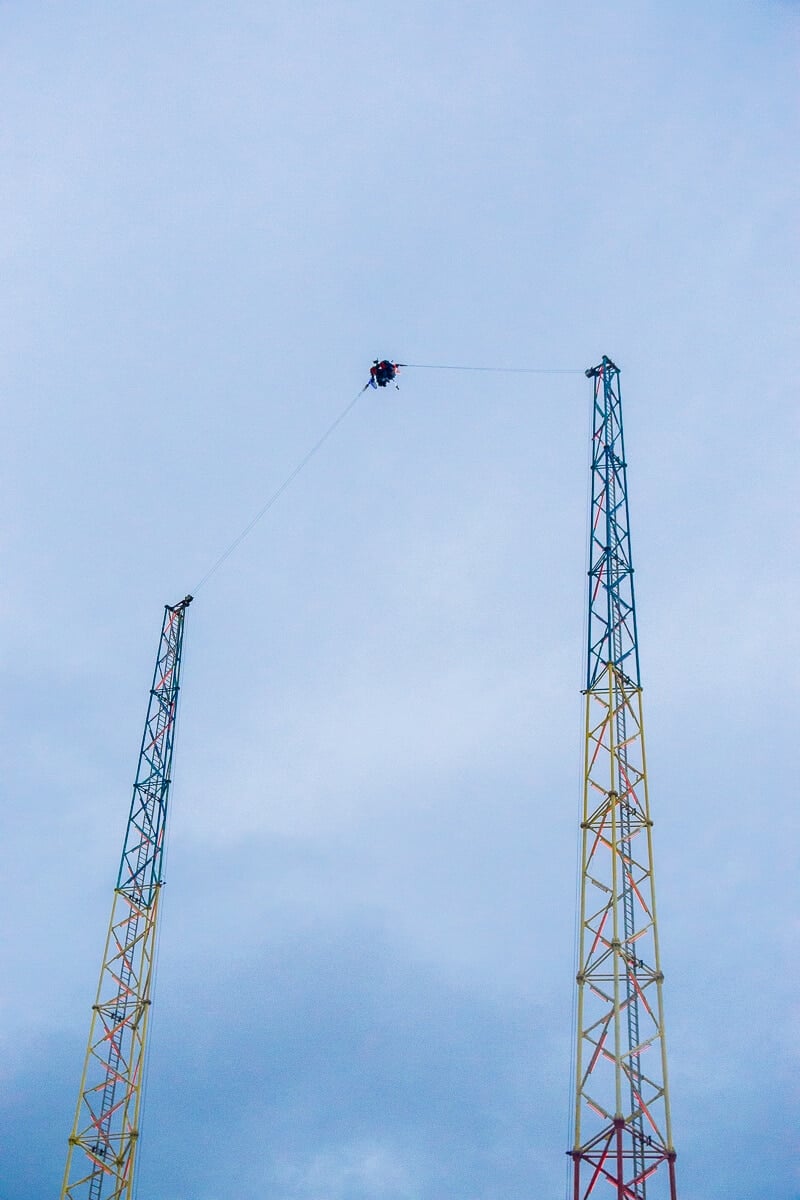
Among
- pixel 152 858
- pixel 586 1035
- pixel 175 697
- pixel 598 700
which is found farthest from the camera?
pixel 175 697

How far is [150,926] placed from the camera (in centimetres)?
6462

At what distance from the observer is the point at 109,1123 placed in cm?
5988

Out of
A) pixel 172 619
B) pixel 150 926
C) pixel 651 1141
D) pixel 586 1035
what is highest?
pixel 172 619

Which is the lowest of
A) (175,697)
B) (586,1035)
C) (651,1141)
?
(651,1141)

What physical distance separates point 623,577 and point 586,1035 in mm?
21182

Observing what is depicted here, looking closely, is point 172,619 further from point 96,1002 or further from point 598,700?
point 598,700

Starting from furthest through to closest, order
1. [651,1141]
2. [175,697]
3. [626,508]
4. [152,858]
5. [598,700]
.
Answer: [175,697] → [152,858] → [626,508] → [598,700] → [651,1141]

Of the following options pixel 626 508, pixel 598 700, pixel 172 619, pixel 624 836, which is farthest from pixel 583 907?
pixel 172 619

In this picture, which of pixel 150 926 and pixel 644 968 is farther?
pixel 150 926

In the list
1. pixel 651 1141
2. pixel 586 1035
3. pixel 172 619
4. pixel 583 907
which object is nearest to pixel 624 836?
pixel 583 907

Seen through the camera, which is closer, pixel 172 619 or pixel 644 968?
pixel 644 968

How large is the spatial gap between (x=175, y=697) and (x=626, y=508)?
30.4 meters

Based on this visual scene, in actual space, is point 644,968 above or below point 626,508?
below

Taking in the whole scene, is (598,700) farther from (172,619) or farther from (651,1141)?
(172,619)
